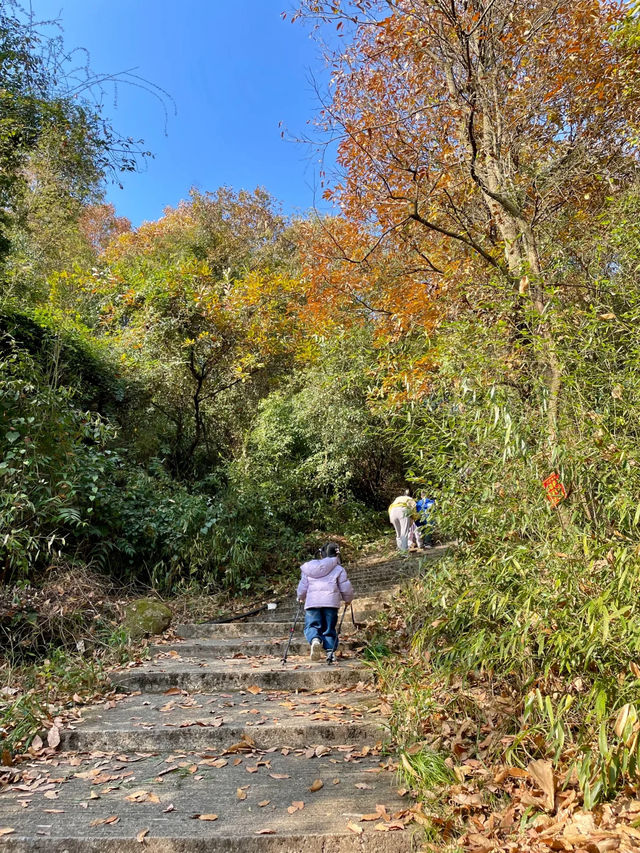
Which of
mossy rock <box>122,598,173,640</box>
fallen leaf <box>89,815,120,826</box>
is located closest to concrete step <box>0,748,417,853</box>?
fallen leaf <box>89,815,120,826</box>

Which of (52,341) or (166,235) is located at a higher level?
(166,235)

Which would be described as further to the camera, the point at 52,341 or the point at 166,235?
the point at 166,235

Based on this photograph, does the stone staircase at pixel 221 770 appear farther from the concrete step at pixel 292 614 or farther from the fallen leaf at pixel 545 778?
the concrete step at pixel 292 614

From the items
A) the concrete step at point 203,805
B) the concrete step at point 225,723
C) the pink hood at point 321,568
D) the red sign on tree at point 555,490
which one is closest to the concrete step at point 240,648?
the pink hood at point 321,568

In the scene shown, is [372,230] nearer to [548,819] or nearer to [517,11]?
[517,11]

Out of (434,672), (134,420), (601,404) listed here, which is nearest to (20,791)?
(434,672)

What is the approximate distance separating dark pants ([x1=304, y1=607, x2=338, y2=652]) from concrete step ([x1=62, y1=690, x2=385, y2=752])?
94 centimetres

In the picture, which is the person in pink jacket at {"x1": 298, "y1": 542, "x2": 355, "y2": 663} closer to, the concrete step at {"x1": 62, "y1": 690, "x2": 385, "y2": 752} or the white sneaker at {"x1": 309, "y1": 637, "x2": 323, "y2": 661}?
the white sneaker at {"x1": 309, "y1": 637, "x2": 323, "y2": 661}

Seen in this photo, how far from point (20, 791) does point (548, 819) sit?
3.07 metres

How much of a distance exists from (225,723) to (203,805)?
111cm

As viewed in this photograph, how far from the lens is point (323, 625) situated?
19.5ft

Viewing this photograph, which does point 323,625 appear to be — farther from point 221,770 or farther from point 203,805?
point 203,805

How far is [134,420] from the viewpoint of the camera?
1202 cm

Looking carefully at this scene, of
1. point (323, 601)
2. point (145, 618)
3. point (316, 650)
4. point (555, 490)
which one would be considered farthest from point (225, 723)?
point (555, 490)
